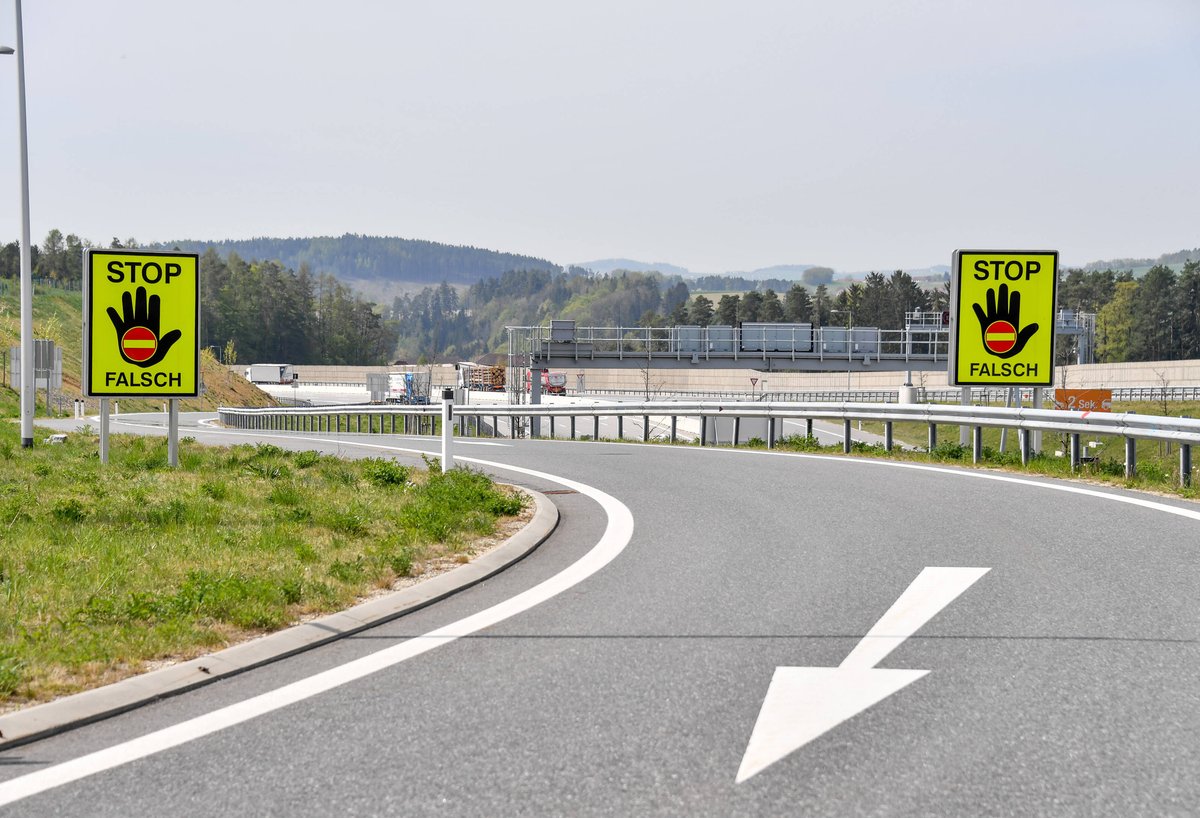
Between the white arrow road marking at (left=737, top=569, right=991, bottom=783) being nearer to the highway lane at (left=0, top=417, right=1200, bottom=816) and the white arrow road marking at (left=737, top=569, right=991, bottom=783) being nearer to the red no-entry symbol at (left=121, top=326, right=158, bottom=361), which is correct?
the highway lane at (left=0, top=417, right=1200, bottom=816)

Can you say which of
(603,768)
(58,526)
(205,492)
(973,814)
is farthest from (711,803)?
(205,492)

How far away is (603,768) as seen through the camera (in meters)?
4.27

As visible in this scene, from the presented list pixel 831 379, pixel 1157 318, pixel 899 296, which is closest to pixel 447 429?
pixel 831 379

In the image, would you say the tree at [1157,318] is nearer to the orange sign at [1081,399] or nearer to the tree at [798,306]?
the tree at [798,306]

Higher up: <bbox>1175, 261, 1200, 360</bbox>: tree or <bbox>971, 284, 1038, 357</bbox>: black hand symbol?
<bbox>1175, 261, 1200, 360</bbox>: tree

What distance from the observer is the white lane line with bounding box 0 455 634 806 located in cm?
427

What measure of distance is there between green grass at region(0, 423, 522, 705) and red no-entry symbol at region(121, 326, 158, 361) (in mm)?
2174

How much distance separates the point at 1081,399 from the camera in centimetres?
4488

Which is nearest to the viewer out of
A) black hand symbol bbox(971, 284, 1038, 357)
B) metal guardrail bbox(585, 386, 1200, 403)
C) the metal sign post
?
the metal sign post

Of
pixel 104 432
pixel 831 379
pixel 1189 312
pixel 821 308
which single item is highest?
pixel 821 308

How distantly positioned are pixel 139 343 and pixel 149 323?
308 mm

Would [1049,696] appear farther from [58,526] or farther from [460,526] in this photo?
[58,526]

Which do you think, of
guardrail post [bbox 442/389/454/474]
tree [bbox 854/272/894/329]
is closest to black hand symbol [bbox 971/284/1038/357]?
guardrail post [bbox 442/389/454/474]

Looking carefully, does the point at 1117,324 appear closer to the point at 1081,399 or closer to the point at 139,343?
the point at 1081,399
